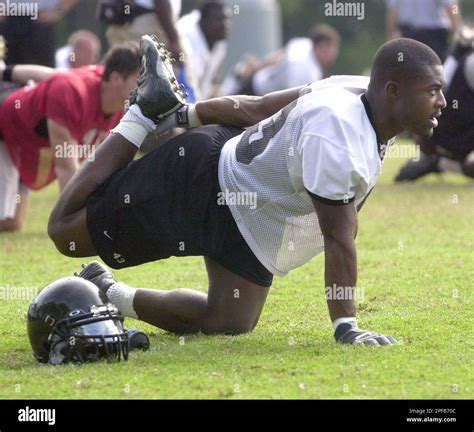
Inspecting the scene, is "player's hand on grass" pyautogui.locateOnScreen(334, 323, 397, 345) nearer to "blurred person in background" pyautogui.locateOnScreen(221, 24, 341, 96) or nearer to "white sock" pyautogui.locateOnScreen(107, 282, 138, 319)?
"white sock" pyautogui.locateOnScreen(107, 282, 138, 319)

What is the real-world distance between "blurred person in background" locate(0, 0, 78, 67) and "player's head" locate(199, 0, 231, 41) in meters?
2.74

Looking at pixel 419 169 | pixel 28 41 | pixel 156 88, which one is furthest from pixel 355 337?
pixel 419 169

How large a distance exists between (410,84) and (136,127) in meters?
1.53

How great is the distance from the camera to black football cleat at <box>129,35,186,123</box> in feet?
19.6

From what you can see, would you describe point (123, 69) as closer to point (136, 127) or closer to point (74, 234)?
point (136, 127)

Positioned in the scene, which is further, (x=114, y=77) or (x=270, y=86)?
(x=270, y=86)

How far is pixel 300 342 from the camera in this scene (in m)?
5.46

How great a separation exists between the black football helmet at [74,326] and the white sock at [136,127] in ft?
3.53

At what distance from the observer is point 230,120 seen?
6.01 m

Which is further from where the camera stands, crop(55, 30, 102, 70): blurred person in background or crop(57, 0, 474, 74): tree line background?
crop(57, 0, 474, 74): tree line background

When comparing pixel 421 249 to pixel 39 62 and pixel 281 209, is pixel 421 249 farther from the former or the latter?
pixel 39 62

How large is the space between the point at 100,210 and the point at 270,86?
1220cm

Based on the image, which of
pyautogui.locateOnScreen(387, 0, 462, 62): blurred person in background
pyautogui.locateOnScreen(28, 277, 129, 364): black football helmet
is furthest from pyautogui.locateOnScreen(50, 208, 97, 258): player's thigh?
pyautogui.locateOnScreen(387, 0, 462, 62): blurred person in background
